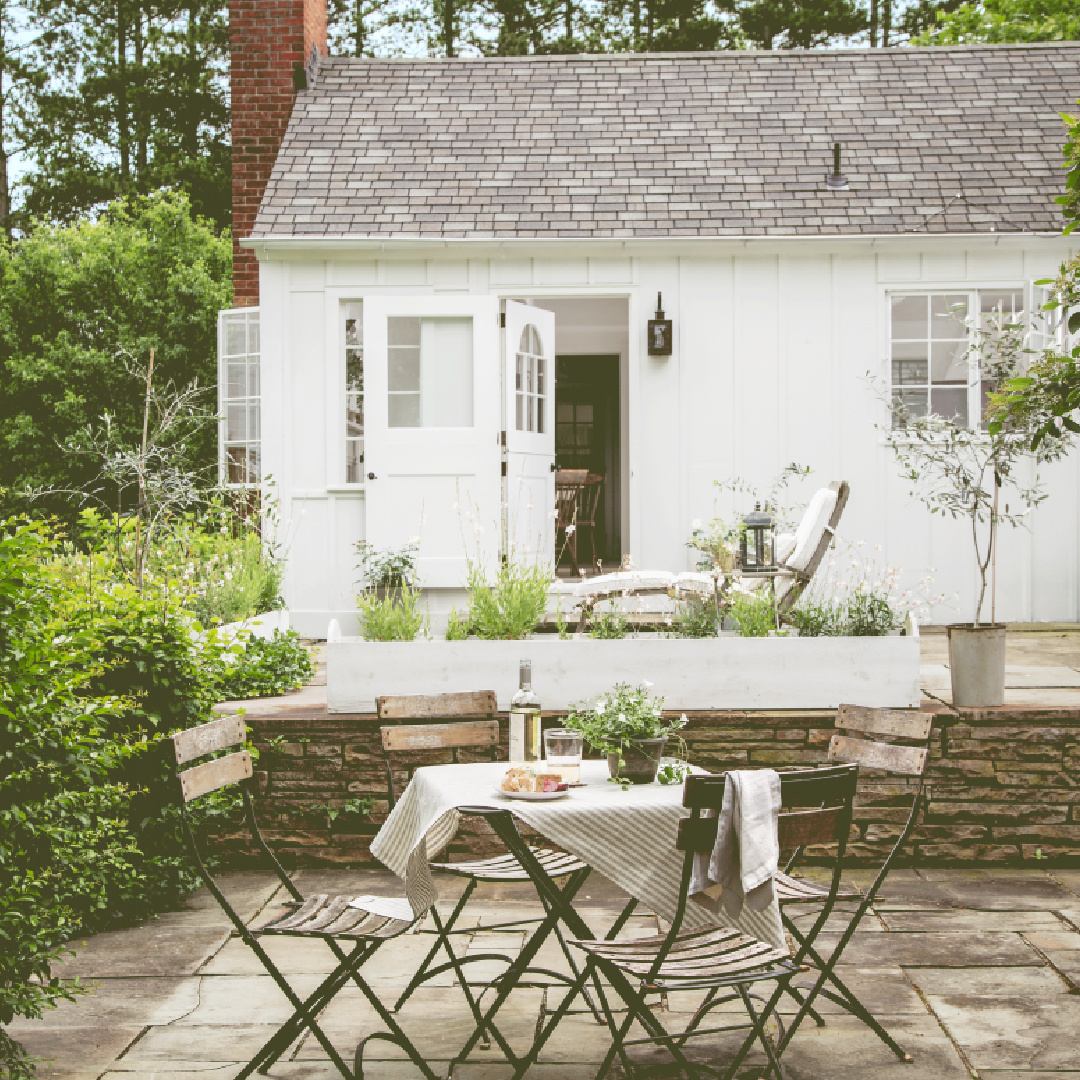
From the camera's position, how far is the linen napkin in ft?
11.0

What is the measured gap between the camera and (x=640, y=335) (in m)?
10.2

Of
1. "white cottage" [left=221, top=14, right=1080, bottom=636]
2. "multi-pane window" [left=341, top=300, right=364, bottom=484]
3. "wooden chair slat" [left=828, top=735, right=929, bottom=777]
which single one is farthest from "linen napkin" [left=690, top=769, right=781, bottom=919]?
"multi-pane window" [left=341, top=300, right=364, bottom=484]

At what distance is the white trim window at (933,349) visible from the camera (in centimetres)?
1020

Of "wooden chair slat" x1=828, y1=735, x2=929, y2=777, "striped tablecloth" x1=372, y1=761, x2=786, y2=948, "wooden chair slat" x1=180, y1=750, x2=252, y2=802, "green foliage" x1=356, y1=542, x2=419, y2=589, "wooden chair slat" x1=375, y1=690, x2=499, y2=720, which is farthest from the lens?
"green foliage" x1=356, y1=542, x2=419, y2=589

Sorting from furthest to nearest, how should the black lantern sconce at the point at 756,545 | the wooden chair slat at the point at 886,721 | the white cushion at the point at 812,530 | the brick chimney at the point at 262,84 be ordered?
the brick chimney at the point at 262,84 < the white cushion at the point at 812,530 < the black lantern sconce at the point at 756,545 < the wooden chair slat at the point at 886,721

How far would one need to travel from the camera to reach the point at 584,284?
1020cm

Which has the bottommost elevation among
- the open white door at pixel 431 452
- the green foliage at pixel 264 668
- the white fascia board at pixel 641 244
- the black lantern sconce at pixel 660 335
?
the green foliage at pixel 264 668

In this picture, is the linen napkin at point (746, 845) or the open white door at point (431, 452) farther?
the open white door at point (431, 452)

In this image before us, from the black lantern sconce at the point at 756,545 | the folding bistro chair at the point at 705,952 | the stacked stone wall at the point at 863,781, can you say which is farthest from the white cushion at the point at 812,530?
the folding bistro chair at the point at 705,952

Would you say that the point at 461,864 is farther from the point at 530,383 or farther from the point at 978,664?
the point at 530,383

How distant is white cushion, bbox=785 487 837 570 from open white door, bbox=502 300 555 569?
2.46 meters

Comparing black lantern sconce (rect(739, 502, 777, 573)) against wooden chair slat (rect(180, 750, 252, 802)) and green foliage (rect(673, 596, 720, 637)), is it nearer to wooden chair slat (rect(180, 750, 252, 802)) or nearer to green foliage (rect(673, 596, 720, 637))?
green foliage (rect(673, 596, 720, 637))

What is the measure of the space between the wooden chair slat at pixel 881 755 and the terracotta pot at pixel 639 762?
2.43 ft

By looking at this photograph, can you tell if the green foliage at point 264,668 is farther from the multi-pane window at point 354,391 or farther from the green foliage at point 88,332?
the green foliage at point 88,332
